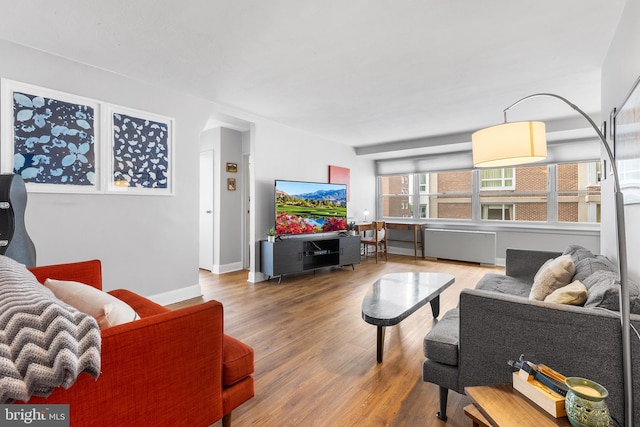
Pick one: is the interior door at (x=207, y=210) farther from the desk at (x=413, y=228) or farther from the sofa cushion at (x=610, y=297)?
the sofa cushion at (x=610, y=297)

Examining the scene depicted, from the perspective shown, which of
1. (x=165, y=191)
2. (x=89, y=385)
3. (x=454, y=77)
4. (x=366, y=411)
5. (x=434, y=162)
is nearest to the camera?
(x=89, y=385)

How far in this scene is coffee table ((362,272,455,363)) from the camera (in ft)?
6.59

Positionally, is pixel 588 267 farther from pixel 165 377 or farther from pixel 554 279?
pixel 165 377

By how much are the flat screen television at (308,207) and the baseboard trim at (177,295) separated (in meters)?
1.38

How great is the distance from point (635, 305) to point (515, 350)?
0.51 meters

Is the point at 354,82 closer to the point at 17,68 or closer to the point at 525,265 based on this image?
the point at 525,265

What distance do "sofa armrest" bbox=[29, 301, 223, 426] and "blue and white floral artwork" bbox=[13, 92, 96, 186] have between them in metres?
2.40

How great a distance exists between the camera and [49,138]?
2600mm

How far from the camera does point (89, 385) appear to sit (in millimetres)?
932

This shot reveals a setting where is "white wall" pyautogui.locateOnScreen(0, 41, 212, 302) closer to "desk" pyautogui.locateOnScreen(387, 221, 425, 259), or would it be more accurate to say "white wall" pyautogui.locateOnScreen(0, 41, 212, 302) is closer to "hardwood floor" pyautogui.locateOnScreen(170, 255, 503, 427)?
"hardwood floor" pyautogui.locateOnScreen(170, 255, 503, 427)

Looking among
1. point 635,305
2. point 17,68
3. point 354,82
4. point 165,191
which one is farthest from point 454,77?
point 17,68

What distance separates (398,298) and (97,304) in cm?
192

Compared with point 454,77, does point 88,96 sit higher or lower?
lower

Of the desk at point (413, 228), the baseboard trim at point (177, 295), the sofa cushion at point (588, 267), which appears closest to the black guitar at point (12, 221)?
the baseboard trim at point (177, 295)
